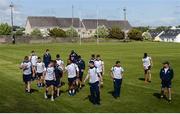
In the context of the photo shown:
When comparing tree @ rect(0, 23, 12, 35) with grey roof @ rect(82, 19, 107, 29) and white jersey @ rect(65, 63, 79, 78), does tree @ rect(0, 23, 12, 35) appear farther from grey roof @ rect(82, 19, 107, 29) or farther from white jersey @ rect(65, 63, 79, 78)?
white jersey @ rect(65, 63, 79, 78)

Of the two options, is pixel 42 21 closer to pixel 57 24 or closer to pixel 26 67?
pixel 57 24

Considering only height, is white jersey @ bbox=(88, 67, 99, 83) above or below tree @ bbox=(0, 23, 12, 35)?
below

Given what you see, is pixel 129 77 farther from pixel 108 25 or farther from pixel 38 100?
pixel 108 25

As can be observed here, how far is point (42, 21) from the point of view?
18412cm

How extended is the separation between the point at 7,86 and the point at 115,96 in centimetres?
785

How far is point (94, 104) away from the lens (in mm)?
20578

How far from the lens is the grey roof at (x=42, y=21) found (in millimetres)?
182688

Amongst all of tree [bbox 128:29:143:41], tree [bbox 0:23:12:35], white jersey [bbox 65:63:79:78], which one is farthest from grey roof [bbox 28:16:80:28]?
white jersey [bbox 65:63:79:78]

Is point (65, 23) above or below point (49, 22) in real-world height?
below

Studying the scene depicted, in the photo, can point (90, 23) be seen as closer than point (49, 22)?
No

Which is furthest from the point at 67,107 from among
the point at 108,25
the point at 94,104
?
the point at 108,25

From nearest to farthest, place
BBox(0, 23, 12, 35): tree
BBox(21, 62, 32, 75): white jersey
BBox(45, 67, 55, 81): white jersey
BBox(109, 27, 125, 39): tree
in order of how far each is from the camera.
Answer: BBox(45, 67, 55, 81): white jersey → BBox(21, 62, 32, 75): white jersey → BBox(109, 27, 125, 39): tree → BBox(0, 23, 12, 35): tree

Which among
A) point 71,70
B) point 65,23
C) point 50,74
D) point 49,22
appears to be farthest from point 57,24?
point 50,74

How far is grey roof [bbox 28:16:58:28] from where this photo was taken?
7192 inches
